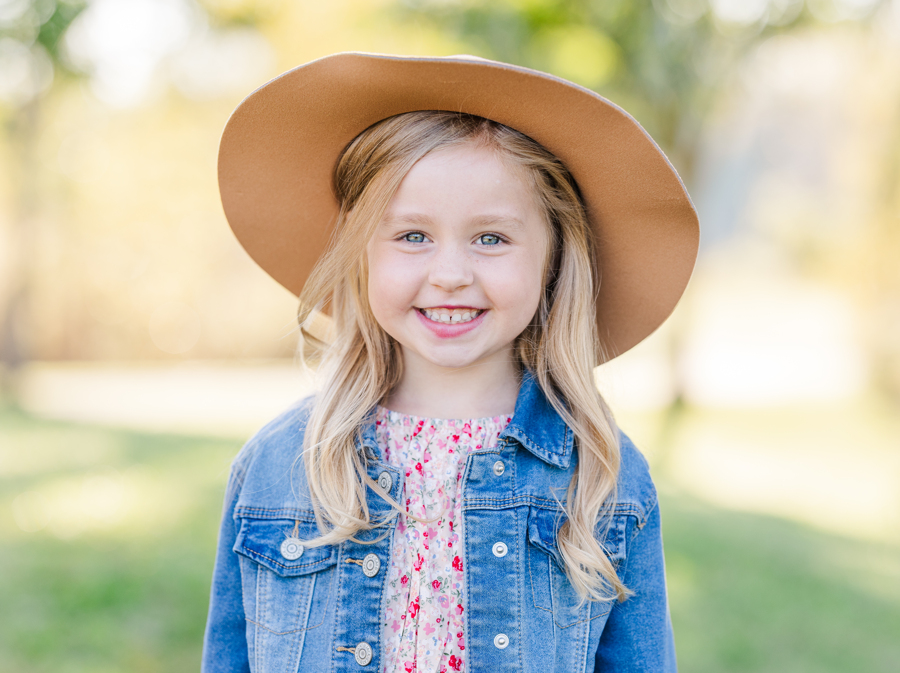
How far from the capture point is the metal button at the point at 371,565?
1606 mm

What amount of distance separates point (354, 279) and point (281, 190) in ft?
0.93

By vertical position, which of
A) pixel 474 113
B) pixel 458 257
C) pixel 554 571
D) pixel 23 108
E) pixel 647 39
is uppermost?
pixel 647 39

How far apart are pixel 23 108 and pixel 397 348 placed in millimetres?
10562

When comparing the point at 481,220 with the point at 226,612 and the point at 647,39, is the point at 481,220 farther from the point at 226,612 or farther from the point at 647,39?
the point at 647,39

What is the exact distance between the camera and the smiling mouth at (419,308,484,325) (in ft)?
5.39

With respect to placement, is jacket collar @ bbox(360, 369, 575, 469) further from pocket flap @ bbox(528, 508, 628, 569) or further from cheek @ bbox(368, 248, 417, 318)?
cheek @ bbox(368, 248, 417, 318)

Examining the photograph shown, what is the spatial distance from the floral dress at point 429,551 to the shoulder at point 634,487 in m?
0.29

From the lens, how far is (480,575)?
160 centimetres

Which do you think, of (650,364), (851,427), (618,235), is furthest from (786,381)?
(618,235)

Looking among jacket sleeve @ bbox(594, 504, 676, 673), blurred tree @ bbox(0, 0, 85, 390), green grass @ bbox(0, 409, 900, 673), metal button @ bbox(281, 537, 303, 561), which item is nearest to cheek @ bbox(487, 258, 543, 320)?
jacket sleeve @ bbox(594, 504, 676, 673)

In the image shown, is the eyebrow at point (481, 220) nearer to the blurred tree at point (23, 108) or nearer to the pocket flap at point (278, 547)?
the pocket flap at point (278, 547)

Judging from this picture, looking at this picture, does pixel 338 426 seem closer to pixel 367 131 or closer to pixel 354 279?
pixel 354 279

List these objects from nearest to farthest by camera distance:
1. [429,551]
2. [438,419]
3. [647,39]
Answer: [429,551]
[438,419]
[647,39]

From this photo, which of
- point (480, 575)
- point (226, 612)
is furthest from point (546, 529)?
point (226, 612)
